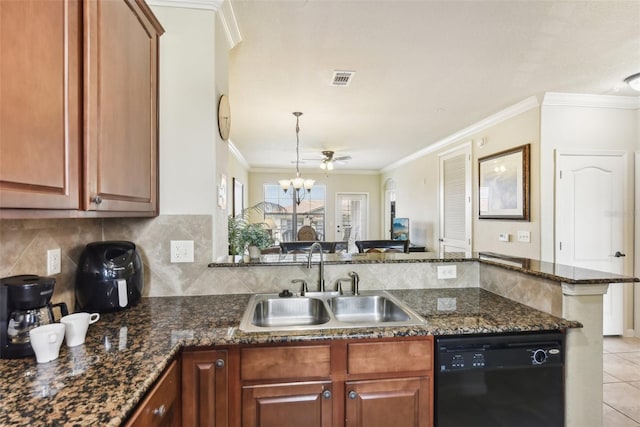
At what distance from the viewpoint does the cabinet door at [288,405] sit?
1300 millimetres

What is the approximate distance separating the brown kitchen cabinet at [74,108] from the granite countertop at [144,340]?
0.47m

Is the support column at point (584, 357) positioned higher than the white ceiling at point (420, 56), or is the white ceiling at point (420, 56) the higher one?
the white ceiling at point (420, 56)

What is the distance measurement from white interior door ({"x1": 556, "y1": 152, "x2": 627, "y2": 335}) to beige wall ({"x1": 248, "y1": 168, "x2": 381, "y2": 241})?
5741 mm

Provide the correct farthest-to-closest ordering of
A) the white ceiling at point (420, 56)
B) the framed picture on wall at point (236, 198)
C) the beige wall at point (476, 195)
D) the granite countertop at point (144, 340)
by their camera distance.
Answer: the framed picture on wall at point (236, 198)
the beige wall at point (476, 195)
the white ceiling at point (420, 56)
the granite countertop at point (144, 340)

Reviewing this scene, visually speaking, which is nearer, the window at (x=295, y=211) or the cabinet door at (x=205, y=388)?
the cabinet door at (x=205, y=388)

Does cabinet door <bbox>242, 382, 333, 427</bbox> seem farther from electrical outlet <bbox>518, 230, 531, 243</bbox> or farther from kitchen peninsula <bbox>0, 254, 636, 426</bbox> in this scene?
electrical outlet <bbox>518, 230, 531, 243</bbox>

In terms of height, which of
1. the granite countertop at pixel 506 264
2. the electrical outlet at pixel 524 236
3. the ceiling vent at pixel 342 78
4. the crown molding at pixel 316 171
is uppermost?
the ceiling vent at pixel 342 78

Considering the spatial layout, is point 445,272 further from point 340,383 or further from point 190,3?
point 190,3

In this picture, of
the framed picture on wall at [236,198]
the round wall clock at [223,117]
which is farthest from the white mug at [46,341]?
the framed picture on wall at [236,198]

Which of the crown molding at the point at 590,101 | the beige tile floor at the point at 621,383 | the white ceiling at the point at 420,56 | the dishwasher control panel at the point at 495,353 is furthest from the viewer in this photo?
the crown molding at the point at 590,101

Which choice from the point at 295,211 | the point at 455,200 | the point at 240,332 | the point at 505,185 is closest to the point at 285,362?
the point at 240,332

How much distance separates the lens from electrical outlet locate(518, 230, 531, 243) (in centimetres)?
348

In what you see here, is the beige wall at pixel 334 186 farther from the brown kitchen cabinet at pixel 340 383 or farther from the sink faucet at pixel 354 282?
the brown kitchen cabinet at pixel 340 383

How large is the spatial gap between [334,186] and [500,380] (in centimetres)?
755
